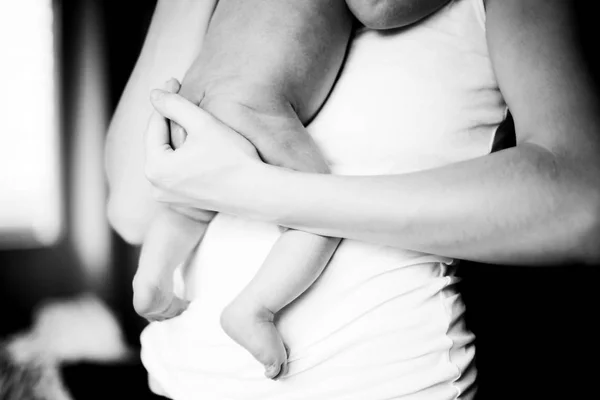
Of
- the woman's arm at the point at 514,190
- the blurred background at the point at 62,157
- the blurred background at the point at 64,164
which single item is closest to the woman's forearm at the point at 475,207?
the woman's arm at the point at 514,190

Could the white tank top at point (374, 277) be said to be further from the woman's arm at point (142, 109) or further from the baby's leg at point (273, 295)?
the woman's arm at point (142, 109)

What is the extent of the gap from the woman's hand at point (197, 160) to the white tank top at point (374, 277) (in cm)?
6

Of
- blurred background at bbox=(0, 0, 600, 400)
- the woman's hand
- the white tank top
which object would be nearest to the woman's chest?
the white tank top

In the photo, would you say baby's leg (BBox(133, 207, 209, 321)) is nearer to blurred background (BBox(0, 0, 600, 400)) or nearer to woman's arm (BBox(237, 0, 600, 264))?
woman's arm (BBox(237, 0, 600, 264))

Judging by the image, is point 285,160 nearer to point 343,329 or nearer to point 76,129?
point 343,329

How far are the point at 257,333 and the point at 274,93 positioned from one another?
28 cm

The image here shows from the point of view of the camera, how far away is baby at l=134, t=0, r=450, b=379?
0.54 m

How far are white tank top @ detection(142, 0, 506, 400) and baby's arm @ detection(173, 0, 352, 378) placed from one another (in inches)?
1.1

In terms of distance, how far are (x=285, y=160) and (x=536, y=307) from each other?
0.57m

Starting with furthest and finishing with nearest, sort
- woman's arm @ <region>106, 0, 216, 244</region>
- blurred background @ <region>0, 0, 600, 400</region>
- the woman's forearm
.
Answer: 1. blurred background @ <region>0, 0, 600, 400</region>
2. woman's arm @ <region>106, 0, 216, 244</region>
3. the woman's forearm

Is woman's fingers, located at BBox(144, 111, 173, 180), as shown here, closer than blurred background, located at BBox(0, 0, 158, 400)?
Yes

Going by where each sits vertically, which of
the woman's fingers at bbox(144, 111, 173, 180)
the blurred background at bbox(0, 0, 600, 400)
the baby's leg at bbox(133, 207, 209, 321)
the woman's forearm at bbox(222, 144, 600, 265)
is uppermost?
the woman's forearm at bbox(222, 144, 600, 265)

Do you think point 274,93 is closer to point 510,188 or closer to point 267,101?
point 267,101

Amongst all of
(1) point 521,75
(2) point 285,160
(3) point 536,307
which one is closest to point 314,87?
(2) point 285,160
